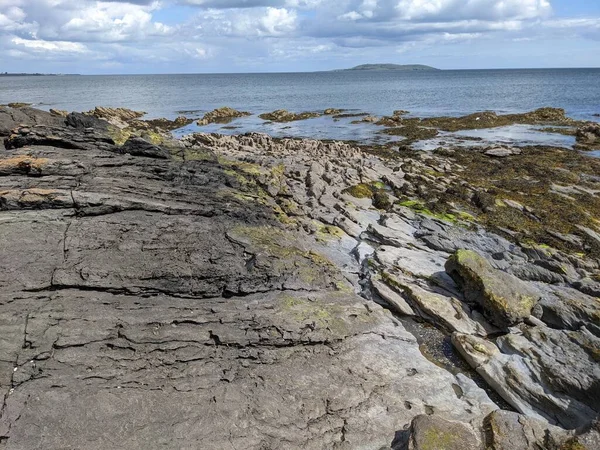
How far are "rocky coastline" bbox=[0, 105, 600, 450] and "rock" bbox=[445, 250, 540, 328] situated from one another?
7 centimetres

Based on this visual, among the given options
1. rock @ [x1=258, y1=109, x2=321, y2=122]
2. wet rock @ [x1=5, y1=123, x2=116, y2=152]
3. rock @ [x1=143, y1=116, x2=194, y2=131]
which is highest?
wet rock @ [x1=5, y1=123, x2=116, y2=152]

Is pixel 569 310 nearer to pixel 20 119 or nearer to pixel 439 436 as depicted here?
pixel 439 436

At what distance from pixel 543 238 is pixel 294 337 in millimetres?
14467

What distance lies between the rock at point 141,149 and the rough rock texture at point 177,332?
253 cm

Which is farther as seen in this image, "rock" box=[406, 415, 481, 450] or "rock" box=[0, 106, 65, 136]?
"rock" box=[0, 106, 65, 136]

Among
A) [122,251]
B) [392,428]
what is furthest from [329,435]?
[122,251]

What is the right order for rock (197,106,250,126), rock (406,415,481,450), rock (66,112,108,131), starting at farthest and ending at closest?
rock (197,106,250,126), rock (66,112,108,131), rock (406,415,481,450)

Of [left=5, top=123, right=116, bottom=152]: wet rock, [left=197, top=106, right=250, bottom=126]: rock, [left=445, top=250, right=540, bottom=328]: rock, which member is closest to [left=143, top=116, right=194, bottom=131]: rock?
[left=197, top=106, right=250, bottom=126]: rock

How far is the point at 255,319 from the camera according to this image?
1209 centimetres

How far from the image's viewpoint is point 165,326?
11.3m

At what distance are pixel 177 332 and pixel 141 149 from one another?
1058 centimetres

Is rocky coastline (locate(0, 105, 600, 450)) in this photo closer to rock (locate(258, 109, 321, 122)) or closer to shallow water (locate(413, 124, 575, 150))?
shallow water (locate(413, 124, 575, 150))

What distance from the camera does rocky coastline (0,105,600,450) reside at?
9.47 meters

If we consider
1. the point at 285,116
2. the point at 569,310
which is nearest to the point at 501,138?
the point at 285,116
